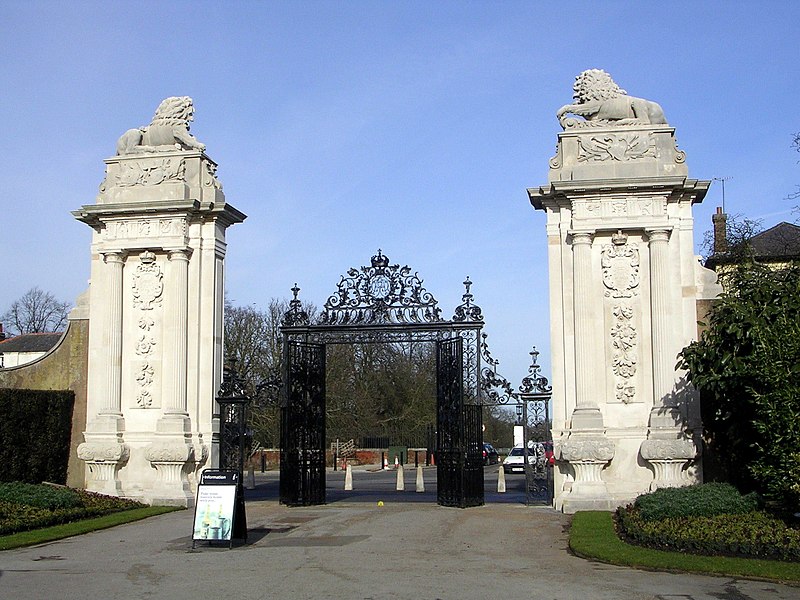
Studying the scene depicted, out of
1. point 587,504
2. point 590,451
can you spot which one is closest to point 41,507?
point 587,504

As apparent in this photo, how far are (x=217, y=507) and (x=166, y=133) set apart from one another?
9.62m

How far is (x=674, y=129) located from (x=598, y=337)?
4248mm

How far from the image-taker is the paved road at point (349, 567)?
1006 centimetres

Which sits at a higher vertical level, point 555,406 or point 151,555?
point 555,406

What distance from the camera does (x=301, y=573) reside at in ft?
36.9

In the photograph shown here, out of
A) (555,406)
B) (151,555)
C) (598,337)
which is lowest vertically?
(151,555)

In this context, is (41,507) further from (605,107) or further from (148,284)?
(605,107)

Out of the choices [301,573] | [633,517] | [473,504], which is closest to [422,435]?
[473,504]

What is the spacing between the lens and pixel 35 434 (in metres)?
19.4

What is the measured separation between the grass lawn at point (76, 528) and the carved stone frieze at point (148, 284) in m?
4.18

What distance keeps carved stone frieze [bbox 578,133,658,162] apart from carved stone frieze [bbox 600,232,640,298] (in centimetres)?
150

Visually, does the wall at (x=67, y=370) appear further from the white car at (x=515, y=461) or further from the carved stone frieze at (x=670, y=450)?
the white car at (x=515, y=461)

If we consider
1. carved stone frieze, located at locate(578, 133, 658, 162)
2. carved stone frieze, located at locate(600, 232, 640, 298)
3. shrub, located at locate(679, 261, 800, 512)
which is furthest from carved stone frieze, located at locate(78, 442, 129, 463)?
shrub, located at locate(679, 261, 800, 512)

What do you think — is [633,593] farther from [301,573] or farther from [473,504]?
[473,504]
